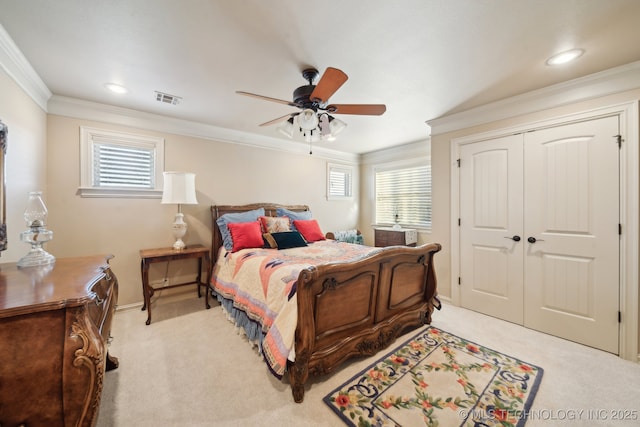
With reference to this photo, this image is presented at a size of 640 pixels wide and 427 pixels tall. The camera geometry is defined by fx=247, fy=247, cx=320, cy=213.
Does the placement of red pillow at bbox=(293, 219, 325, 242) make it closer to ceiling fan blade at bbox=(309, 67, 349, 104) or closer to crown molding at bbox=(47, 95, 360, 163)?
crown molding at bbox=(47, 95, 360, 163)

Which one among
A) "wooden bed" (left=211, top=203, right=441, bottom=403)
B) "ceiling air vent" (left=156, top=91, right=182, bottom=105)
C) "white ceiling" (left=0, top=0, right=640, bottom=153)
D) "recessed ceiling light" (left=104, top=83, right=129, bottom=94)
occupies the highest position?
"ceiling air vent" (left=156, top=91, right=182, bottom=105)

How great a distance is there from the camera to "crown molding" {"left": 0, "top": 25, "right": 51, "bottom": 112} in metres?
1.78

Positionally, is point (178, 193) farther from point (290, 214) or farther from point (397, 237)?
point (397, 237)

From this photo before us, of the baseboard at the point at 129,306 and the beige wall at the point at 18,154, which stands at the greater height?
the beige wall at the point at 18,154

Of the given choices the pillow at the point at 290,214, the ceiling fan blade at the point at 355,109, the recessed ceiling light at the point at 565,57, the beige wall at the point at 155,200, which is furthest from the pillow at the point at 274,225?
the recessed ceiling light at the point at 565,57

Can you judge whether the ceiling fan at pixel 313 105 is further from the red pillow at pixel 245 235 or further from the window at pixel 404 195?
the window at pixel 404 195

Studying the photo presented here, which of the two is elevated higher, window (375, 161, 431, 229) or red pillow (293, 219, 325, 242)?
window (375, 161, 431, 229)

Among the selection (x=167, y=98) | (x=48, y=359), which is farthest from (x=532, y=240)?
(x=167, y=98)

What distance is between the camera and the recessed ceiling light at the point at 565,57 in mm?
1927

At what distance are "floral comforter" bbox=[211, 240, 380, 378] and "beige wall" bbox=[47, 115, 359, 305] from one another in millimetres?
885

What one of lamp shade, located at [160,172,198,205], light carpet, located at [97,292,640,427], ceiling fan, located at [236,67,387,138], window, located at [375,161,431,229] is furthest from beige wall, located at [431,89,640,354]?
lamp shade, located at [160,172,198,205]

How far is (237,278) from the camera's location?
2.75 m

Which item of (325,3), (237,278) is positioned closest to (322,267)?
(237,278)

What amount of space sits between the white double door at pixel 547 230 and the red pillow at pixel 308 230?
2019 mm
